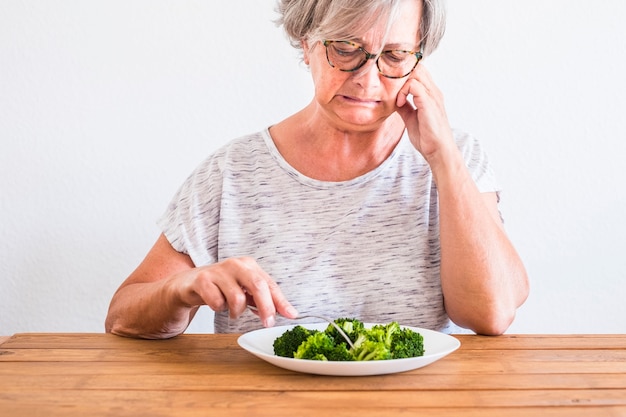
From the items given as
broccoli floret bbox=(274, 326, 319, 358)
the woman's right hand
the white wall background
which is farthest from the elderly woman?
the white wall background

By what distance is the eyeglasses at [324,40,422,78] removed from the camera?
5.66 feet

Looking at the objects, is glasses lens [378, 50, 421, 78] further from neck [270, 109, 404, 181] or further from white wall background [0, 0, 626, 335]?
white wall background [0, 0, 626, 335]

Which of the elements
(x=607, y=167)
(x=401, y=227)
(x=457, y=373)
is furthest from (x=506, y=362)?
(x=607, y=167)

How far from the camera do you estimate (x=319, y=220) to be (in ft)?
6.23

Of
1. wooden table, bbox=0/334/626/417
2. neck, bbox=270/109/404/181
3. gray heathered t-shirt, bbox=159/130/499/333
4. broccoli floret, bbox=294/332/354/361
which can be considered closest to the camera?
wooden table, bbox=0/334/626/417

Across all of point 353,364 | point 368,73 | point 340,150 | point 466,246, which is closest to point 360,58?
point 368,73

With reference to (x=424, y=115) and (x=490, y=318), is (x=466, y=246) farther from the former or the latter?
(x=424, y=115)

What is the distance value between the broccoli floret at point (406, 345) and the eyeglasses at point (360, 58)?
59 cm

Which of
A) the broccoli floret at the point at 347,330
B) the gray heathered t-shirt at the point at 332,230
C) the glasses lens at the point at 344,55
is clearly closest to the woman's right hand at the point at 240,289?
the broccoli floret at the point at 347,330

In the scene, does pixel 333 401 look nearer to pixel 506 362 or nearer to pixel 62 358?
pixel 506 362

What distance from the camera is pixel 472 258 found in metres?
1.69

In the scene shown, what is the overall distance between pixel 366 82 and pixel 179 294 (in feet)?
1.90

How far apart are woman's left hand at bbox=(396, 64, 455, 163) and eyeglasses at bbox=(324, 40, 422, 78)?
60 mm

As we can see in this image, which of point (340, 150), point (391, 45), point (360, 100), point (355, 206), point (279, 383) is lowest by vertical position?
point (279, 383)
